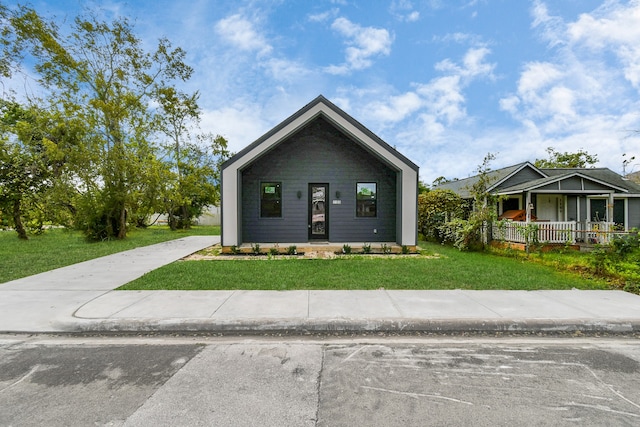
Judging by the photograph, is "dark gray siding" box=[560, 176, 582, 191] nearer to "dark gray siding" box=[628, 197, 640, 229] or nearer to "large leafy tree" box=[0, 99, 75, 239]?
"dark gray siding" box=[628, 197, 640, 229]

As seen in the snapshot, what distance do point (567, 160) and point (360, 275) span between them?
34146 millimetres

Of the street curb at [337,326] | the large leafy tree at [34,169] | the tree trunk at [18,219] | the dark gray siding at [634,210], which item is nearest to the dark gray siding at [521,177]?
the dark gray siding at [634,210]

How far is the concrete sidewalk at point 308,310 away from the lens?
3859 millimetres

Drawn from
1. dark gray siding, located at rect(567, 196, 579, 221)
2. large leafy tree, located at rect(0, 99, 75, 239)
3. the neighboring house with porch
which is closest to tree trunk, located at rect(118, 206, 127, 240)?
large leafy tree, located at rect(0, 99, 75, 239)

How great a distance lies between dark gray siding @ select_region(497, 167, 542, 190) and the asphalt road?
1345cm

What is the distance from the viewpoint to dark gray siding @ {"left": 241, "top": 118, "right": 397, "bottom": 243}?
10.6m

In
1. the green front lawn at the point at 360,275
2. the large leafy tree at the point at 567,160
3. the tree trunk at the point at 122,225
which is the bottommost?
the green front lawn at the point at 360,275

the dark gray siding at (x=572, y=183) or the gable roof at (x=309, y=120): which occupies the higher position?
the gable roof at (x=309, y=120)

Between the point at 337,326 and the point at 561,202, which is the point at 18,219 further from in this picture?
the point at 561,202

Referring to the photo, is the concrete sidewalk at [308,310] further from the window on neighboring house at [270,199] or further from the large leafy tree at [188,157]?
the large leafy tree at [188,157]

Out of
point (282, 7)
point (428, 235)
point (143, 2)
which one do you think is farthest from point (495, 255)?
point (143, 2)

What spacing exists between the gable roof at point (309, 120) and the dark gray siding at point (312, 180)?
1.00m

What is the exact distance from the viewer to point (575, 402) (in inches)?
93.9

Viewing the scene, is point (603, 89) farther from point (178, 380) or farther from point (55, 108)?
point (55, 108)
